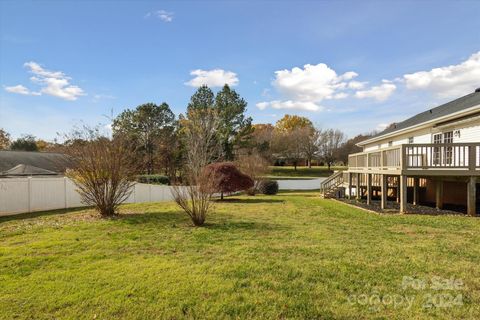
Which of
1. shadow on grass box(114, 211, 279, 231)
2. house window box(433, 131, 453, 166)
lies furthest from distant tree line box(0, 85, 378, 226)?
house window box(433, 131, 453, 166)

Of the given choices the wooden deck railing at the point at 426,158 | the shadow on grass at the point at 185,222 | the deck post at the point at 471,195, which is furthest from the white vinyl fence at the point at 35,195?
the deck post at the point at 471,195

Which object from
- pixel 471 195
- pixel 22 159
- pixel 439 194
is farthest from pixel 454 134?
pixel 22 159

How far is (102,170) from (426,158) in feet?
36.3

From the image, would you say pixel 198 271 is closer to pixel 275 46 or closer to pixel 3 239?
pixel 3 239

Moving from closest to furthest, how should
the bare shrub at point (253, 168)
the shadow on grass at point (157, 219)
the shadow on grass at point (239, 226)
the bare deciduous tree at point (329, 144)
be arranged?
the shadow on grass at point (239, 226) → the shadow on grass at point (157, 219) → the bare shrub at point (253, 168) → the bare deciduous tree at point (329, 144)

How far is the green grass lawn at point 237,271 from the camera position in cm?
327

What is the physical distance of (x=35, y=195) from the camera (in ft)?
43.1

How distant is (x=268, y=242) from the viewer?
626cm

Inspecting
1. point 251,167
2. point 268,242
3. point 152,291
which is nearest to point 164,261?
point 152,291

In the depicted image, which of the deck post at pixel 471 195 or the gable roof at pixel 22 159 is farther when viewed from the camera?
the gable roof at pixel 22 159

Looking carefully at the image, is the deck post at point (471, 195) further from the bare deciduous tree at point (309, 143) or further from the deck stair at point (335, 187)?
the bare deciduous tree at point (309, 143)

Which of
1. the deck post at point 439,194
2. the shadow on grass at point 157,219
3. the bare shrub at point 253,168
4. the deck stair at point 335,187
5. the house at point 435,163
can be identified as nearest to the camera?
the shadow on grass at point 157,219

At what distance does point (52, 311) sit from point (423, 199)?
49.8 ft

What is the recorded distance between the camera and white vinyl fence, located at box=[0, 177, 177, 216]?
12.1 metres
